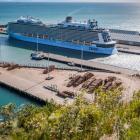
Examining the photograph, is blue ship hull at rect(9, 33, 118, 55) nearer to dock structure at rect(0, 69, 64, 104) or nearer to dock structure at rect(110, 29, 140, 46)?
dock structure at rect(110, 29, 140, 46)

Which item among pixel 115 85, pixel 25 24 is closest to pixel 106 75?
pixel 115 85

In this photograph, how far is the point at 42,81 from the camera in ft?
238

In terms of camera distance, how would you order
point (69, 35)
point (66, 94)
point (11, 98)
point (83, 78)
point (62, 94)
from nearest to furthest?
point (62, 94) < point (66, 94) < point (11, 98) < point (83, 78) < point (69, 35)

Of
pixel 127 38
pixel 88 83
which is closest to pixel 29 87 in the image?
pixel 88 83

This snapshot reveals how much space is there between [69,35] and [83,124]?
273ft

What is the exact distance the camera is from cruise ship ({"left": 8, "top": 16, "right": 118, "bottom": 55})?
10650 centimetres

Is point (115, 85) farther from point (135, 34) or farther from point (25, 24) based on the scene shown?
point (25, 24)

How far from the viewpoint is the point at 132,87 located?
67.1m

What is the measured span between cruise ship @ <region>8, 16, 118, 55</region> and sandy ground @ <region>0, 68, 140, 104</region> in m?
29.2

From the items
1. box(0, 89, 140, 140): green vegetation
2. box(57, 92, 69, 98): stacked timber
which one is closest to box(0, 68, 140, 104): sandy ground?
box(57, 92, 69, 98): stacked timber

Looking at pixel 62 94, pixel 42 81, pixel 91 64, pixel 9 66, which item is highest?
pixel 9 66

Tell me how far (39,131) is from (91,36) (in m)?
77.9

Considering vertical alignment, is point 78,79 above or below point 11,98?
above

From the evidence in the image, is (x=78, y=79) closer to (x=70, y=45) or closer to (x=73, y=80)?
(x=73, y=80)
